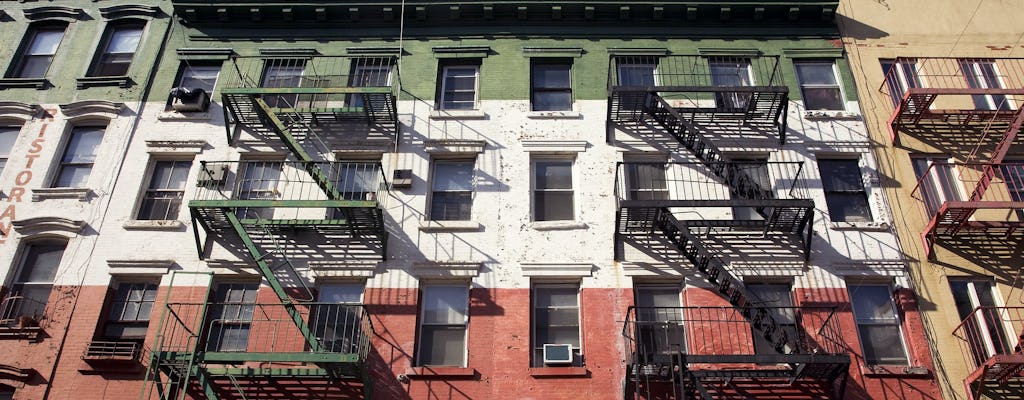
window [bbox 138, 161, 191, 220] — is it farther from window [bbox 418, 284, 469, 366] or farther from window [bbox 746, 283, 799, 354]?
window [bbox 746, 283, 799, 354]

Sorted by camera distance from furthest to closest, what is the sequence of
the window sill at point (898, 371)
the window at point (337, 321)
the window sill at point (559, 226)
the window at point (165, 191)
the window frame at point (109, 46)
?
the window frame at point (109, 46)
the window at point (165, 191)
the window sill at point (559, 226)
the window at point (337, 321)
the window sill at point (898, 371)

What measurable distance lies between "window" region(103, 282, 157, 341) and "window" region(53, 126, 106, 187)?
9.36 ft

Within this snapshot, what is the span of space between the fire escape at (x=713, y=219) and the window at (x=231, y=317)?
670 centimetres

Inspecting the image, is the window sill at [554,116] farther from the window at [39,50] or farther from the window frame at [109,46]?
the window at [39,50]

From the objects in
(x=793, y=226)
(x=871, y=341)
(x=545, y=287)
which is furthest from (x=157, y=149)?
(x=871, y=341)

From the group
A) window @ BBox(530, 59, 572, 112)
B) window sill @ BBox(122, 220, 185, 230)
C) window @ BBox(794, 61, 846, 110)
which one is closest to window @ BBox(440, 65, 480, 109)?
window @ BBox(530, 59, 572, 112)

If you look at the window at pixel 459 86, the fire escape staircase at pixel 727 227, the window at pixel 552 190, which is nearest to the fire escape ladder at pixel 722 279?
the fire escape staircase at pixel 727 227

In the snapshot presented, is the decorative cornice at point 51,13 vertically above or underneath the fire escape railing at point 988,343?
above

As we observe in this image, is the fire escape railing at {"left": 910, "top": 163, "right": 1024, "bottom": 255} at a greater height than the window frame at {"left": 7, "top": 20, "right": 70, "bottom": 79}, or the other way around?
the window frame at {"left": 7, "top": 20, "right": 70, "bottom": 79}

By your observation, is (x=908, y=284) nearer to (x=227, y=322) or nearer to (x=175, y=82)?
(x=227, y=322)

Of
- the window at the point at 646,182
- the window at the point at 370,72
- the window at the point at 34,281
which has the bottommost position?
the window at the point at 34,281

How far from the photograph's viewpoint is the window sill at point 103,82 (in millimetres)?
17406

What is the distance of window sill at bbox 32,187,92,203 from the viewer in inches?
612

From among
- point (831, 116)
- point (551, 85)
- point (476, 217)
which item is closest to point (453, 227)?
point (476, 217)
